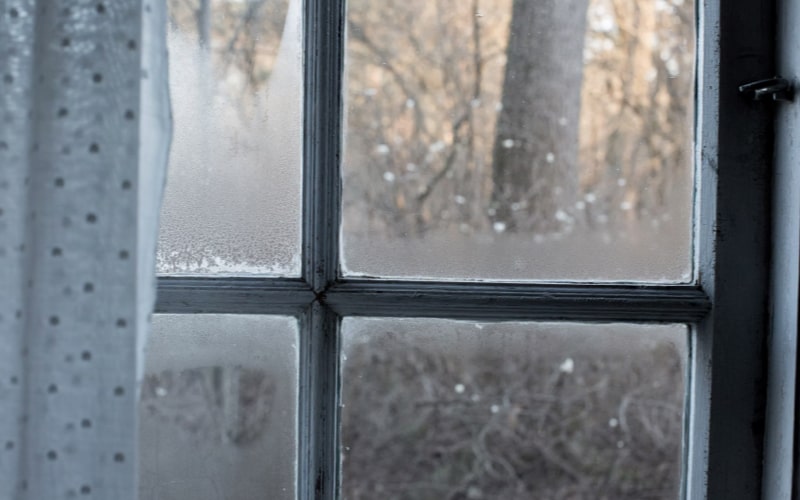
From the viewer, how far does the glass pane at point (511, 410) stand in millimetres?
940

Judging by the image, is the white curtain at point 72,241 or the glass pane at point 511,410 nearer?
the white curtain at point 72,241

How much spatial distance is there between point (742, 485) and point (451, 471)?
33 cm

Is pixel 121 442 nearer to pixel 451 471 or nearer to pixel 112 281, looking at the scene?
pixel 112 281

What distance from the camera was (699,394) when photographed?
2.99 feet

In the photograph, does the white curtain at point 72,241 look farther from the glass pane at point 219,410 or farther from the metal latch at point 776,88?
the metal latch at point 776,88

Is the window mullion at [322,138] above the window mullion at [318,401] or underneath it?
above

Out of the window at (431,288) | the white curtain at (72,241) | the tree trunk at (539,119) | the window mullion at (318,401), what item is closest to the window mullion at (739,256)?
the window at (431,288)

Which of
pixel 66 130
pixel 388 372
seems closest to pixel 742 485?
pixel 388 372

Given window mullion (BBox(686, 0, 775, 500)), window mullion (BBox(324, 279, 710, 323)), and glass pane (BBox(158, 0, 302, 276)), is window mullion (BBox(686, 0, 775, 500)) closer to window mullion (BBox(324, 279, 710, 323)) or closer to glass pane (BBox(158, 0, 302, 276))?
window mullion (BBox(324, 279, 710, 323))

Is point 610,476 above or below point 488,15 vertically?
below

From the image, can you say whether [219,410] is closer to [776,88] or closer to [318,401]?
[318,401]

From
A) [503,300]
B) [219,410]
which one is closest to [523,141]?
[503,300]

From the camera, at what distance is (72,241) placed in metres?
0.67

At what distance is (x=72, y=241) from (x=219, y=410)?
35cm
